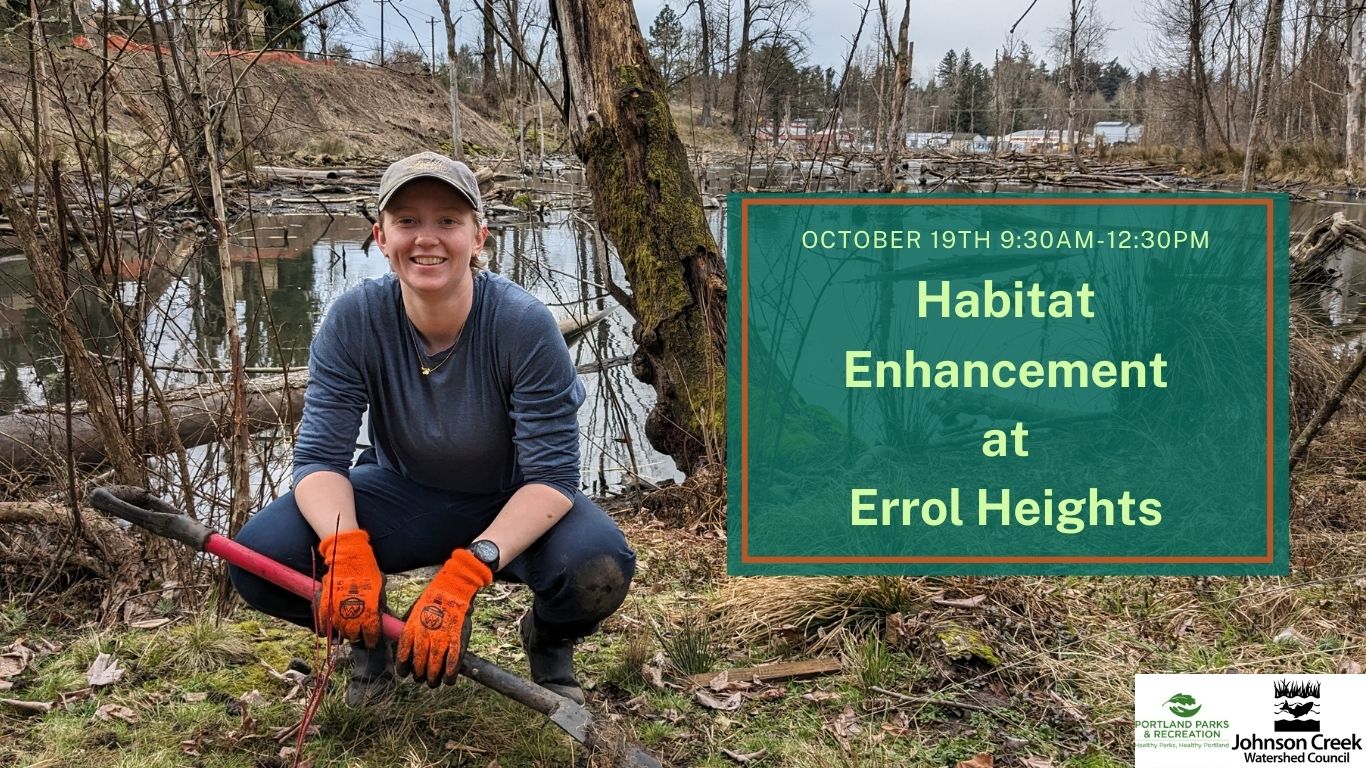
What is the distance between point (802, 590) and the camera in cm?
329

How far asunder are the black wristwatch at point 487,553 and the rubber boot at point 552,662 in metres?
0.42

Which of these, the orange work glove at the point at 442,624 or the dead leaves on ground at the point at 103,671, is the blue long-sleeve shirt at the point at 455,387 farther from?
the dead leaves on ground at the point at 103,671

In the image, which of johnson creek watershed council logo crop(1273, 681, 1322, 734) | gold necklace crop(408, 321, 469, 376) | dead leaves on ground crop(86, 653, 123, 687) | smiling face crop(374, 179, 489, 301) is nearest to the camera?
smiling face crop(374, 179, 489, 301)

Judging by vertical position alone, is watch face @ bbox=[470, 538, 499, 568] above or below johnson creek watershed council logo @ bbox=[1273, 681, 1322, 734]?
above

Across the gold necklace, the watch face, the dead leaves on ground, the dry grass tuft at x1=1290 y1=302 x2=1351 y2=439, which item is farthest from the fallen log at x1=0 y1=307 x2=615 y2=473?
the dry grass tuft at x1=1290 y1=302 x2=1351 y2=439

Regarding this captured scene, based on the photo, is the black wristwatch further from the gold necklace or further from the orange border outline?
the orange border outline

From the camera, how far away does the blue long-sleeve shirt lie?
248 cm

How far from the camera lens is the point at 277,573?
243 centimetres

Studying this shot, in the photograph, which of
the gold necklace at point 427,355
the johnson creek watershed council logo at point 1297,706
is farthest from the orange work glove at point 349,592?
the johnson creek watershed council logo at point 1297,706

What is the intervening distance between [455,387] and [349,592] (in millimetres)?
545

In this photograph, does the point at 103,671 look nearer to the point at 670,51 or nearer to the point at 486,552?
the point at 486,552

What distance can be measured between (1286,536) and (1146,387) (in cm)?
123

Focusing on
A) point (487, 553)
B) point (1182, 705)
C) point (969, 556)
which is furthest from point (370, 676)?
point (969, 556)

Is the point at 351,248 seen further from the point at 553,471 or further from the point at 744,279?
the point at 553,471
